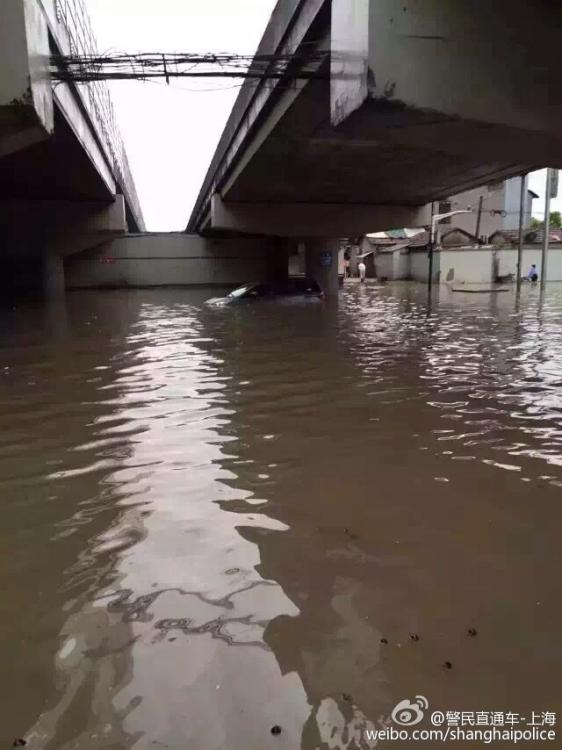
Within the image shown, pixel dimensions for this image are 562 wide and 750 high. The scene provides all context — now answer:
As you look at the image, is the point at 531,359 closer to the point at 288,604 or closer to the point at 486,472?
the point at 486,472

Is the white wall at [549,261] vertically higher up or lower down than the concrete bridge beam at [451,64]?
lower down

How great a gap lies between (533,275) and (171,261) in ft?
80.1

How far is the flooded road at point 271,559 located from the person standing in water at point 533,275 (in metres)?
37.1

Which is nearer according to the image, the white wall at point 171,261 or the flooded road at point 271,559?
the flooded road at point 271,559

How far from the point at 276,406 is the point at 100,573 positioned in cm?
421

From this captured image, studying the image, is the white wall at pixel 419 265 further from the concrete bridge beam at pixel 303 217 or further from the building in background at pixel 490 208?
the concrete bridge beam at pixel 303 217

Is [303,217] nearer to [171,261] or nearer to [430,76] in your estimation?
[171,261]

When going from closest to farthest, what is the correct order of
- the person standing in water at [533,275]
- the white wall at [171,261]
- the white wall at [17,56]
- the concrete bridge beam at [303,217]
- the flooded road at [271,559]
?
the flooded road at [271,559] < the white wall at [17,56] < the concrete bridge beam at [303,217] < the white wall at [171,261] < the person standing in water at [533,275]

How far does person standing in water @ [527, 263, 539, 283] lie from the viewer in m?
42.5

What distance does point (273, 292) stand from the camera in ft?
79.0

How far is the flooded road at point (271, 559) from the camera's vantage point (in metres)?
2.57

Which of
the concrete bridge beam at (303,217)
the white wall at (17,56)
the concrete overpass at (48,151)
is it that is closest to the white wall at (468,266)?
the concrete bridge beam at (303,217)

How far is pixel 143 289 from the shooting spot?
40.4 m

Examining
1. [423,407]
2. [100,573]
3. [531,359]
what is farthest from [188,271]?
[100,573]
